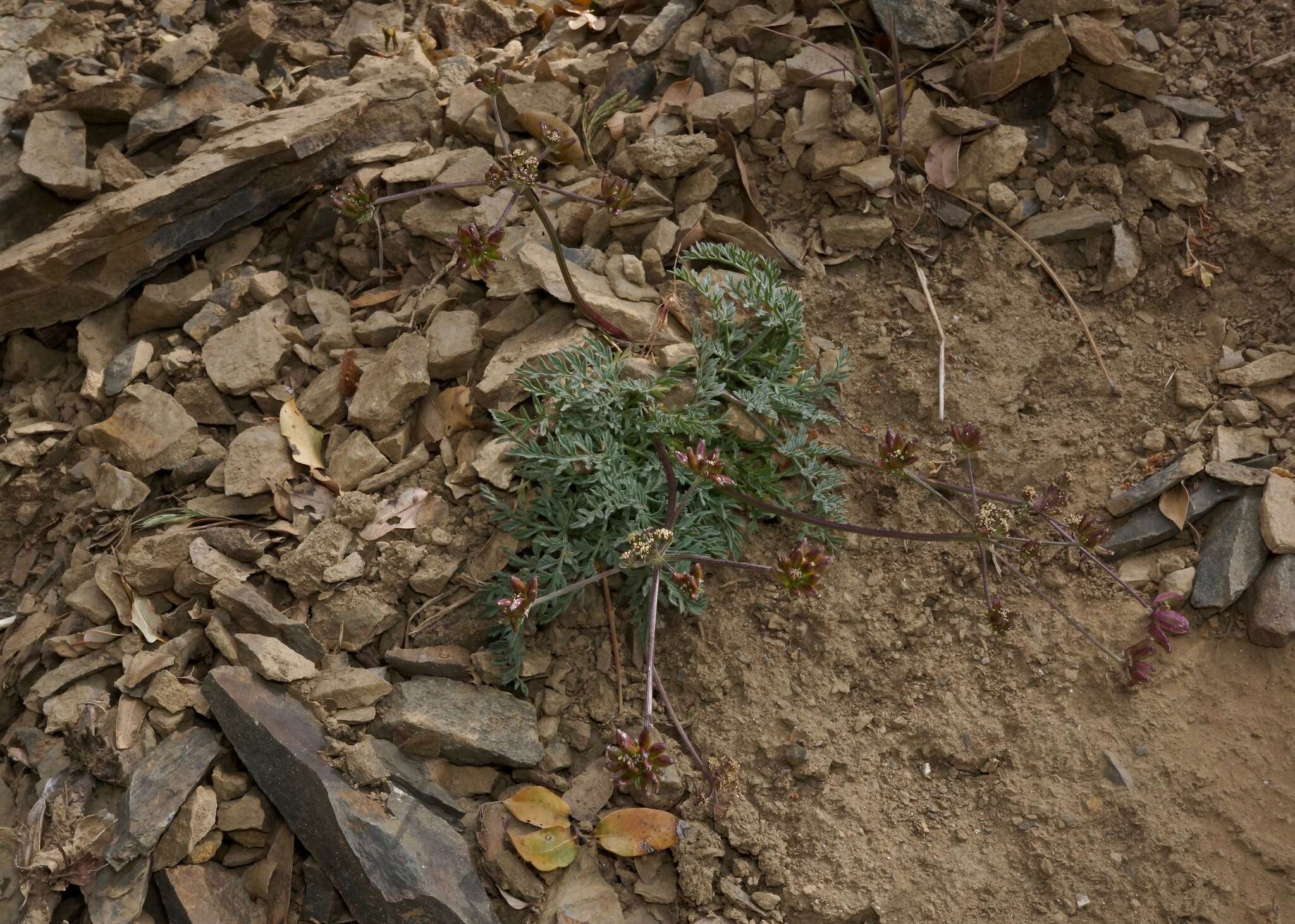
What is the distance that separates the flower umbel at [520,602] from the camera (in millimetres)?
2705

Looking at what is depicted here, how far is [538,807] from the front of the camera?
285 centimetres

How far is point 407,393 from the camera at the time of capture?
347 centimetres

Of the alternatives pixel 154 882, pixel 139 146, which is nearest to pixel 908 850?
pixel 154 882

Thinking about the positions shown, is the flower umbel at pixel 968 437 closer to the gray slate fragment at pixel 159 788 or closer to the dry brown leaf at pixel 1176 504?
the dry brown leaf at pixel 1176 504

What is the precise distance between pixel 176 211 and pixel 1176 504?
384 centimetres

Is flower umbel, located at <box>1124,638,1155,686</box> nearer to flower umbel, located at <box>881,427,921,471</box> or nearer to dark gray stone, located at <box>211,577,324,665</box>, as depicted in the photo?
flower umbel, located at <box>881,427,921,471</box>

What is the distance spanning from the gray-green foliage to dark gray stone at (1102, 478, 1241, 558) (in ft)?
3.14

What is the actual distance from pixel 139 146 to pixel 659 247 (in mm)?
2363

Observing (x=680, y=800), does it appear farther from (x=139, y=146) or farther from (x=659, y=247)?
(x=139, y=146)

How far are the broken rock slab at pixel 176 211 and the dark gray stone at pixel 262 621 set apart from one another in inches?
62.2

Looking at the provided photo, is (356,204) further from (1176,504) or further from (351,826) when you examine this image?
(1176,504)

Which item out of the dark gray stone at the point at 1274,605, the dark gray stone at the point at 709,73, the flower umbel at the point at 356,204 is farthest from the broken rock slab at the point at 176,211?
the dark gray stone at the point at 1274,605

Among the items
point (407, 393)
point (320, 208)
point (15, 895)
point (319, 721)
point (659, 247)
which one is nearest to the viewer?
point (15, 895)

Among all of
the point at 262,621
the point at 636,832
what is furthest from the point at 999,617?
the point at 262,621
